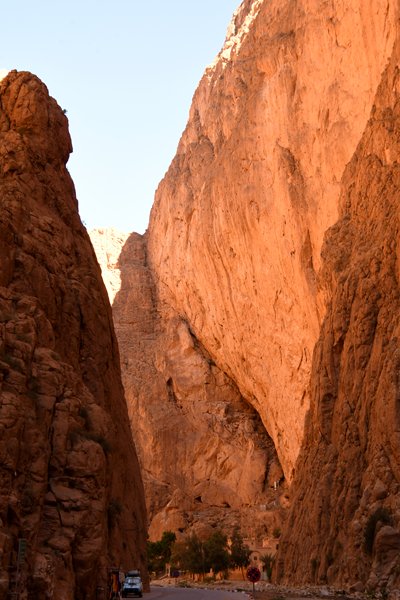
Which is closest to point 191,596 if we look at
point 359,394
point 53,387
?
point 359,394

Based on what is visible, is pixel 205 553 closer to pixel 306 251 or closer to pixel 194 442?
pixel 194 442

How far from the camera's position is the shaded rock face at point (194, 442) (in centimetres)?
6475

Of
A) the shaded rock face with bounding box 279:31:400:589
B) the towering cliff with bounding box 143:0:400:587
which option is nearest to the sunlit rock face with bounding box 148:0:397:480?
the towering cliff with bounding box 143:0:400:587

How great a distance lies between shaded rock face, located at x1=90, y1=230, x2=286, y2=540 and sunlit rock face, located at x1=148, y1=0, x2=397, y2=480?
8.78ft

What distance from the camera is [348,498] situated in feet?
112

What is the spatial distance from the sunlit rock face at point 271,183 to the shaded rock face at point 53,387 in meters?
19.8

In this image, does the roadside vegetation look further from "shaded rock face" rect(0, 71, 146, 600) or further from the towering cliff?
"shaded rock face" rect(0, 71, 146, 600)

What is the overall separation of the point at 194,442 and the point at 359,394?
1303 inches

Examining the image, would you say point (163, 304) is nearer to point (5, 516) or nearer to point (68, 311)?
point (68, 311)

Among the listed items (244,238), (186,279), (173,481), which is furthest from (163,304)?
(244,238)

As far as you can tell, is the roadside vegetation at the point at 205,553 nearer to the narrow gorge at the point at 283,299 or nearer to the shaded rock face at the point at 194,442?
the shaded rock face at the point at 194,442

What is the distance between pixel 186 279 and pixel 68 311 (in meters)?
44.8

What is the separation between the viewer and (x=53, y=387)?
18703 mm

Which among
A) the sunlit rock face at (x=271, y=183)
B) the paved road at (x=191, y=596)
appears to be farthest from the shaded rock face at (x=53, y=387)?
the sunlit rock face at (x=271, y=183)
